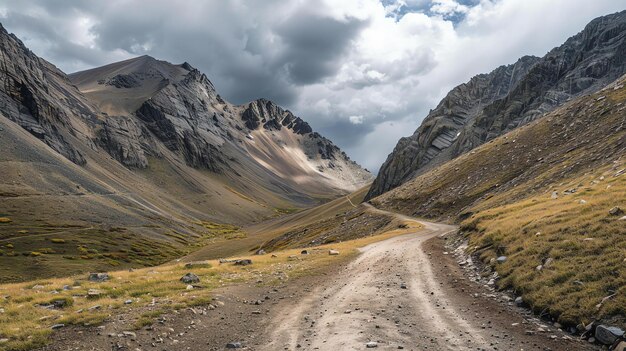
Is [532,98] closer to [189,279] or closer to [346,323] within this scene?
[189,279]

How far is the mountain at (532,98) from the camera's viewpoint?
149 metres

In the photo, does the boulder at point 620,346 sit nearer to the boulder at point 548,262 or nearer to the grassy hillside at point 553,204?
the grassy hillside at point 553,204

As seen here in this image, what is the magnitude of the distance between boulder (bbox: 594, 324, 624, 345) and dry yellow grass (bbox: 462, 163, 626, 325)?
971 mm

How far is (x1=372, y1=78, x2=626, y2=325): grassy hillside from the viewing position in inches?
641

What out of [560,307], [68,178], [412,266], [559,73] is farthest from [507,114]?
[68,178]

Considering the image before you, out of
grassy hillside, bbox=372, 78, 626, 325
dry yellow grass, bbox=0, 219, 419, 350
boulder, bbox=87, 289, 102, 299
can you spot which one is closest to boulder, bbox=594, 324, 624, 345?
grassy hillside, bbox=372, 78, 626, 325

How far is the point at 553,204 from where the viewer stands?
114ft

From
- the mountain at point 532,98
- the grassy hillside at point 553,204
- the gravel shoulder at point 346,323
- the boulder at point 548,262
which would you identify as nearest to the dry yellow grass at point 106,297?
the gravel shoulder at point 346,323

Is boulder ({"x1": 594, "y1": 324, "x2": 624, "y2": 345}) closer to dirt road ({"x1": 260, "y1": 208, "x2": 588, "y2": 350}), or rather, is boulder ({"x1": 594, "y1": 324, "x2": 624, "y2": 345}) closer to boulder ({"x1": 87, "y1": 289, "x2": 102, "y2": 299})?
dirt road ({"x1": 260, "y1": 208, "x2": 588, "y2": 350})

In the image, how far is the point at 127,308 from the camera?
1811cm

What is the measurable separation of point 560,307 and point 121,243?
402 feet

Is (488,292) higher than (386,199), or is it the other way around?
(386,199)

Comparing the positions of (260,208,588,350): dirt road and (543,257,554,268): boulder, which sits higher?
(543,257,554,268): boulder

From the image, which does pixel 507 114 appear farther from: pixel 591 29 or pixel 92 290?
pixel 92 290
